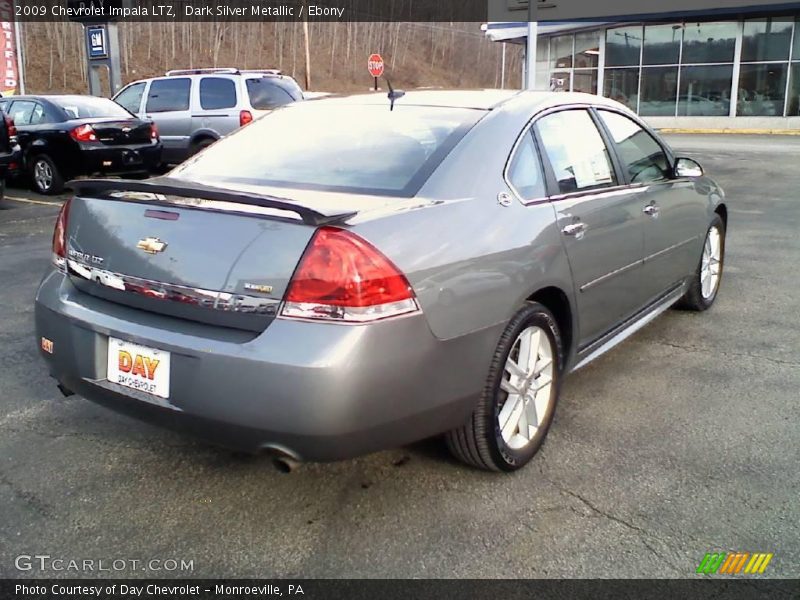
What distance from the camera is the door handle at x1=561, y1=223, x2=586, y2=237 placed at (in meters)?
3.30

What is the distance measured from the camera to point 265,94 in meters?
12.6

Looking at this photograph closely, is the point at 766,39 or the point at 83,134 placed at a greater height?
the point at 766,39

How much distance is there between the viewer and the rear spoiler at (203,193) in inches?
97.1

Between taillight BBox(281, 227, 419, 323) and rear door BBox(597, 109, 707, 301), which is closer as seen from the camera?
taillight BBox(281, 227, 419, 323)

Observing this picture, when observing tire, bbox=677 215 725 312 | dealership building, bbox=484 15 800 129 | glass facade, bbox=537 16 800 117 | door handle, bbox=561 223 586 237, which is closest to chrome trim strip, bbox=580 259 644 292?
door handle, bbox=561 223 586 237

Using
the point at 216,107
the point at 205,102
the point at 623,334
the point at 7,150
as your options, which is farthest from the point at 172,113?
the point at 623,334

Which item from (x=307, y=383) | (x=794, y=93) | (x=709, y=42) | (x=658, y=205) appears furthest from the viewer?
(x=709, y=42)

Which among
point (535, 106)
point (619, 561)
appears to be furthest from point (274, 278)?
point (535, 106)

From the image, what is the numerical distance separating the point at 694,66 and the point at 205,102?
78.4ft

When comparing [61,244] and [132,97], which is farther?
[132,97]

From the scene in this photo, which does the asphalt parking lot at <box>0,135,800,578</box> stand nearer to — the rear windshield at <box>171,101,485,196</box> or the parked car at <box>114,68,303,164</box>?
the rear windshield at <box>171,101,485,196</box>

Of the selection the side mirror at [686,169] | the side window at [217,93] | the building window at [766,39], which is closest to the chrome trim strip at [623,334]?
the side mirror at [686,169]

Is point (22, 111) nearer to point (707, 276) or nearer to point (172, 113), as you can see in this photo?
point (172, 113)
